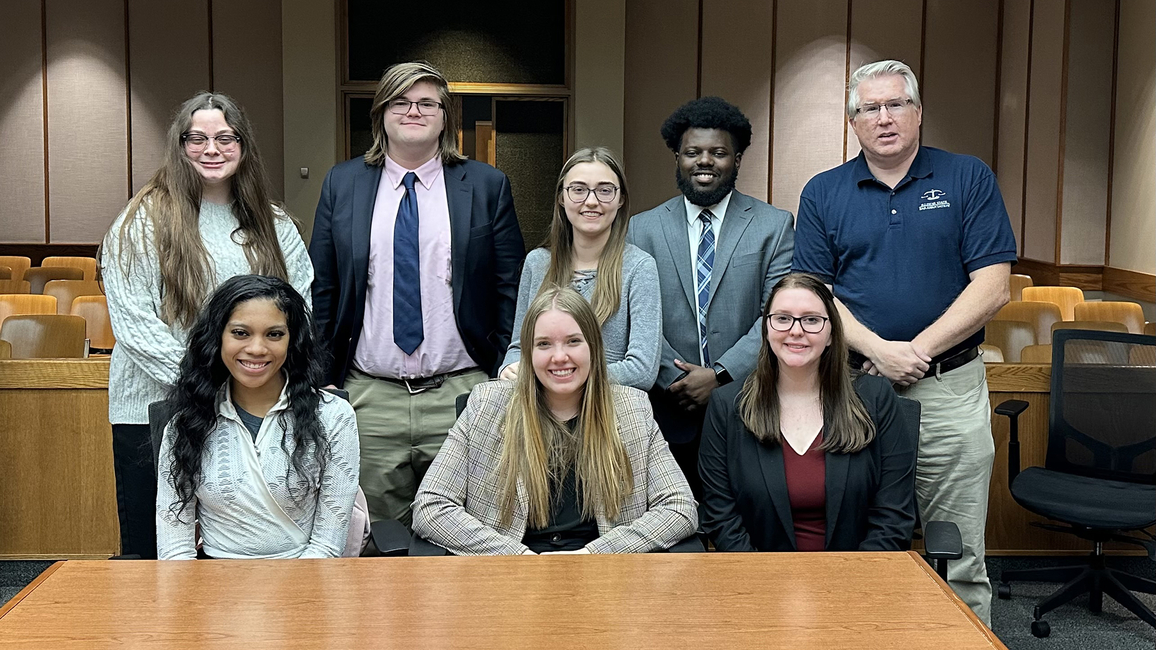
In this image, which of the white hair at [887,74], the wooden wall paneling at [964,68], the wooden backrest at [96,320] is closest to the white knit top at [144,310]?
the white hair at [887,74]

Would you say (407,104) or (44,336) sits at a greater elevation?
(407,104)

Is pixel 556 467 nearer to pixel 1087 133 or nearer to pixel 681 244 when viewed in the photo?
pixel 681 244

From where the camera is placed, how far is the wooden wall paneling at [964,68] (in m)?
9.82

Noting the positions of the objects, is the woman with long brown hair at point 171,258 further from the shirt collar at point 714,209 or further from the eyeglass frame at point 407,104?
the shirt collar at point 714,209

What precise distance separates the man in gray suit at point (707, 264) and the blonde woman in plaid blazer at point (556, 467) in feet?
1.55

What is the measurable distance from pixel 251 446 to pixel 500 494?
59 centimetres

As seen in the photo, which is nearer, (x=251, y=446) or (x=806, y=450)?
(x=251, y=446)

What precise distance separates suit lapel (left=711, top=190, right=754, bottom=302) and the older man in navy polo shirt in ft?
0.82

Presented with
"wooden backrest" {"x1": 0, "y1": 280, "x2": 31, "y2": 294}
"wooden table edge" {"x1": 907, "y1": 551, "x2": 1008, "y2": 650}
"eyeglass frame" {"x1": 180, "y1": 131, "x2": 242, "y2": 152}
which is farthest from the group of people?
"wooden backrest" {"x1": 0, "y1": 280, "x2": 31, "y2": 294}

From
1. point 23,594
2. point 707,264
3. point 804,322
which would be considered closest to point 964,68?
point 707,264

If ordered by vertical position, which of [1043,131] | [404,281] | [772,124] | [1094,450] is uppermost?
[772,124]

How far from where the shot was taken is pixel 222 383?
259 cm

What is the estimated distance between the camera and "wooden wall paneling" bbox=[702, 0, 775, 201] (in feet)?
32.5

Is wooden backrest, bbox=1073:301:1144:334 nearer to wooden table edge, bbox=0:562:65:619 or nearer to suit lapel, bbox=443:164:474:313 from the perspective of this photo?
suit lapel, bbox=443:164:474:313
